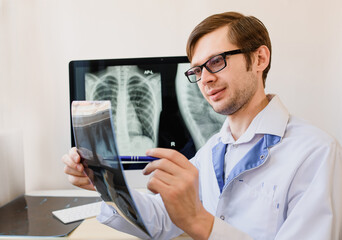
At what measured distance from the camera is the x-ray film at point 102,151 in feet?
1.73

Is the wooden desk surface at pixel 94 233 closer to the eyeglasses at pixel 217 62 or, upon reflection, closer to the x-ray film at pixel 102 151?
→ the x-ray film at pixel 102 151

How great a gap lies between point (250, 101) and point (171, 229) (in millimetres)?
497

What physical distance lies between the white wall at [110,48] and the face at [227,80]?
654 mm

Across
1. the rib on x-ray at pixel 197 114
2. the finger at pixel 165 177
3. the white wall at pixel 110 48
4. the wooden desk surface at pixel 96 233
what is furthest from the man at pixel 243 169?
the white wall at pixel 110 48

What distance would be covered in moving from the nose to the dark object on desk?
2.38ft

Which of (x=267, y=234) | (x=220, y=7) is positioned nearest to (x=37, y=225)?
(x=267, y=234)

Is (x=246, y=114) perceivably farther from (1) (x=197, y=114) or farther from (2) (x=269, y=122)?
(1) (x=197, y=114)

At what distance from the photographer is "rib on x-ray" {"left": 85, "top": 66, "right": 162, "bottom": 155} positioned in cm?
137

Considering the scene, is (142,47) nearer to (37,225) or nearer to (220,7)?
(220,7)

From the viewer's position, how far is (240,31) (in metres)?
0.95

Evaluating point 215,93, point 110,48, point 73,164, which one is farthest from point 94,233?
point 110,48

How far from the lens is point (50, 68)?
167 centimetres

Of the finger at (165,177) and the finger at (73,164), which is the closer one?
the finger at (165,177)

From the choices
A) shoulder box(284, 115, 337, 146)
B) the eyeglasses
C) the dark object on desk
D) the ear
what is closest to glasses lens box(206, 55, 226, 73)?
the eyeglasses
